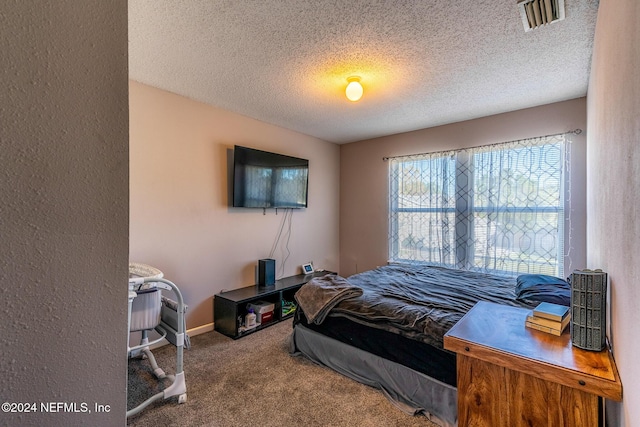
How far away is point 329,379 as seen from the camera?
2.13 m

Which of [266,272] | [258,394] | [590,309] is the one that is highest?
[590,309]

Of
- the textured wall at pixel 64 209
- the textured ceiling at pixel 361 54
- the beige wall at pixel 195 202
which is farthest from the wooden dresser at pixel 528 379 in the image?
the beige wall at pixel 195 202

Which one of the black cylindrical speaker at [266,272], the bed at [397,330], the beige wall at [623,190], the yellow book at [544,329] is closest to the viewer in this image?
the beige wall at [623,190]

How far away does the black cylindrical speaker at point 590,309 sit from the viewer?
3.92ft

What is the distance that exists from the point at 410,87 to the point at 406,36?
780 mm

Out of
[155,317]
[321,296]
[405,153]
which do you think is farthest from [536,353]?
[405,153]

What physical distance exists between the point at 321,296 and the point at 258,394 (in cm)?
80

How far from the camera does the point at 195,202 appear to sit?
2.92 meters

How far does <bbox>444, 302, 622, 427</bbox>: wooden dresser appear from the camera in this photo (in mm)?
1080

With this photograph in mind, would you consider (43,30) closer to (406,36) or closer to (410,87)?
(406,36)

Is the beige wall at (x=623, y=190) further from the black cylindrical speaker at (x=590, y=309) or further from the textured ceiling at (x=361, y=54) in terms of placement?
the textured ceiling at (x=361, y=54)

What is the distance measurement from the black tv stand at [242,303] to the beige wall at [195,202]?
0.40ft

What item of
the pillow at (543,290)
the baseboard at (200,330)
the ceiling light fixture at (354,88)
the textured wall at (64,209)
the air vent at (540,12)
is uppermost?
the air vent at (540,12)

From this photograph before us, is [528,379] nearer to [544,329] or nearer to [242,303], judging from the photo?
[544,329]
